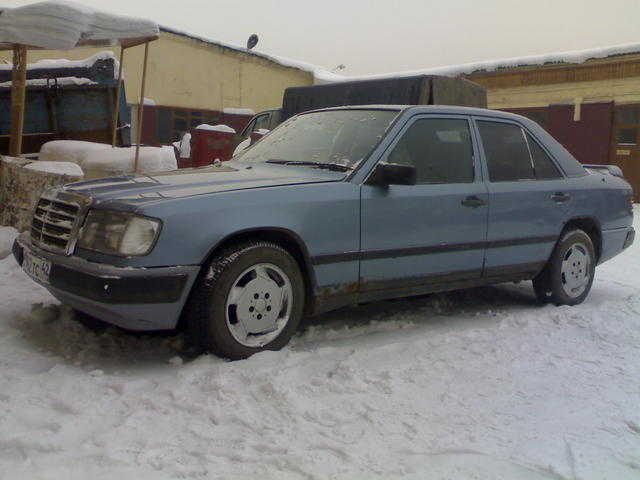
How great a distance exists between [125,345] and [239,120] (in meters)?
18.1

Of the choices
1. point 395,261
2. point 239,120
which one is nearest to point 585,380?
point 395,261

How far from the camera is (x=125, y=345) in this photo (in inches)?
145

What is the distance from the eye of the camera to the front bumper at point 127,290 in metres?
3.07

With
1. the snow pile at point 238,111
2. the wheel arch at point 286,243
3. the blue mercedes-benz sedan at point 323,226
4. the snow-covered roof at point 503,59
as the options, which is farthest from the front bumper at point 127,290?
the snow pile at point 238,111

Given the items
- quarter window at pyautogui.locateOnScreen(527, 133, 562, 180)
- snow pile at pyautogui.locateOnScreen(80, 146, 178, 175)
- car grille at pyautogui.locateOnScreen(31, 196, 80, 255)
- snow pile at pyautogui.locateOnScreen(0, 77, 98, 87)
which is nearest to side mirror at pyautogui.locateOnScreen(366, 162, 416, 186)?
quarter window at pyautogui.locateOnScreen(527, 133, 562, 180)

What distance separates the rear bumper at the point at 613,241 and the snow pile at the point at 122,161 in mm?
4280

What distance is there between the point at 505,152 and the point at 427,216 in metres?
1.06

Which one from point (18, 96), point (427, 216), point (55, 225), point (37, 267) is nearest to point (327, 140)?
point (427, 216)

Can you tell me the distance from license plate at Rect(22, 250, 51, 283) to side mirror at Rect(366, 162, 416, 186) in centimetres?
186

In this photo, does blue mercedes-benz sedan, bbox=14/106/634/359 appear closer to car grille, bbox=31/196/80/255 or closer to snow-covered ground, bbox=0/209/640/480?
car grille, bbox=31/196/80/255

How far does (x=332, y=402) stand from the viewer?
293 centimetres

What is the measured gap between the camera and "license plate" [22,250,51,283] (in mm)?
3391

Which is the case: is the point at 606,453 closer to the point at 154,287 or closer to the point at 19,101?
the point at 154,287

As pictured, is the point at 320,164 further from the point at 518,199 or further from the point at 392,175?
the point at 518,199
